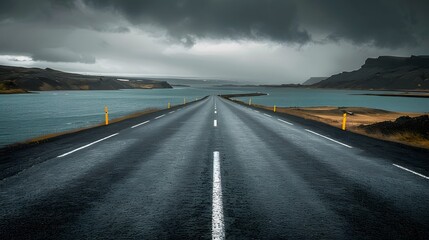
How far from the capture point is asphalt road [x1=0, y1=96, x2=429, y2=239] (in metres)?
3.49

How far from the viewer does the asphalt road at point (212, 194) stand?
137 inches

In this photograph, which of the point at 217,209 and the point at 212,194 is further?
the point at 212,194

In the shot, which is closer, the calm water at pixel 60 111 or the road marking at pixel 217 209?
the road marking at pixel 217 209

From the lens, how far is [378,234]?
340cm

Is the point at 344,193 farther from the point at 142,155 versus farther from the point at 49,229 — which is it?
the point at 142,155

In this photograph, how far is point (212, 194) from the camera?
4.72 metres

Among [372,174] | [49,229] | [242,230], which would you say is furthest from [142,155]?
[372,174]

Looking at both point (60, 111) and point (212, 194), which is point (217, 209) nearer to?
point (212, 194)

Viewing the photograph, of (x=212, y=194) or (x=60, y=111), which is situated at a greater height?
(x=212, y=194)

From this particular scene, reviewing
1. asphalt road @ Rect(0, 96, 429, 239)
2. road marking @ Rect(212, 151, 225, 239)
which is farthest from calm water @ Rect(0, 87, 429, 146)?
road marking @ Rect(212, 151, 225, 239)

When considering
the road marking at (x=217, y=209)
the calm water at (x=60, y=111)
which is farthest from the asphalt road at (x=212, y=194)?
the calm water at (x=60, y=111)

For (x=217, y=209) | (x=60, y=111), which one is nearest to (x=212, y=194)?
(x=217, y=209)

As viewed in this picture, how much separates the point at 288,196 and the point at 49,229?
12.0ft

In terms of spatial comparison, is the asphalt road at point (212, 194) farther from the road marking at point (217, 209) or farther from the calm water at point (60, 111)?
the calm water at point (60, 111)
